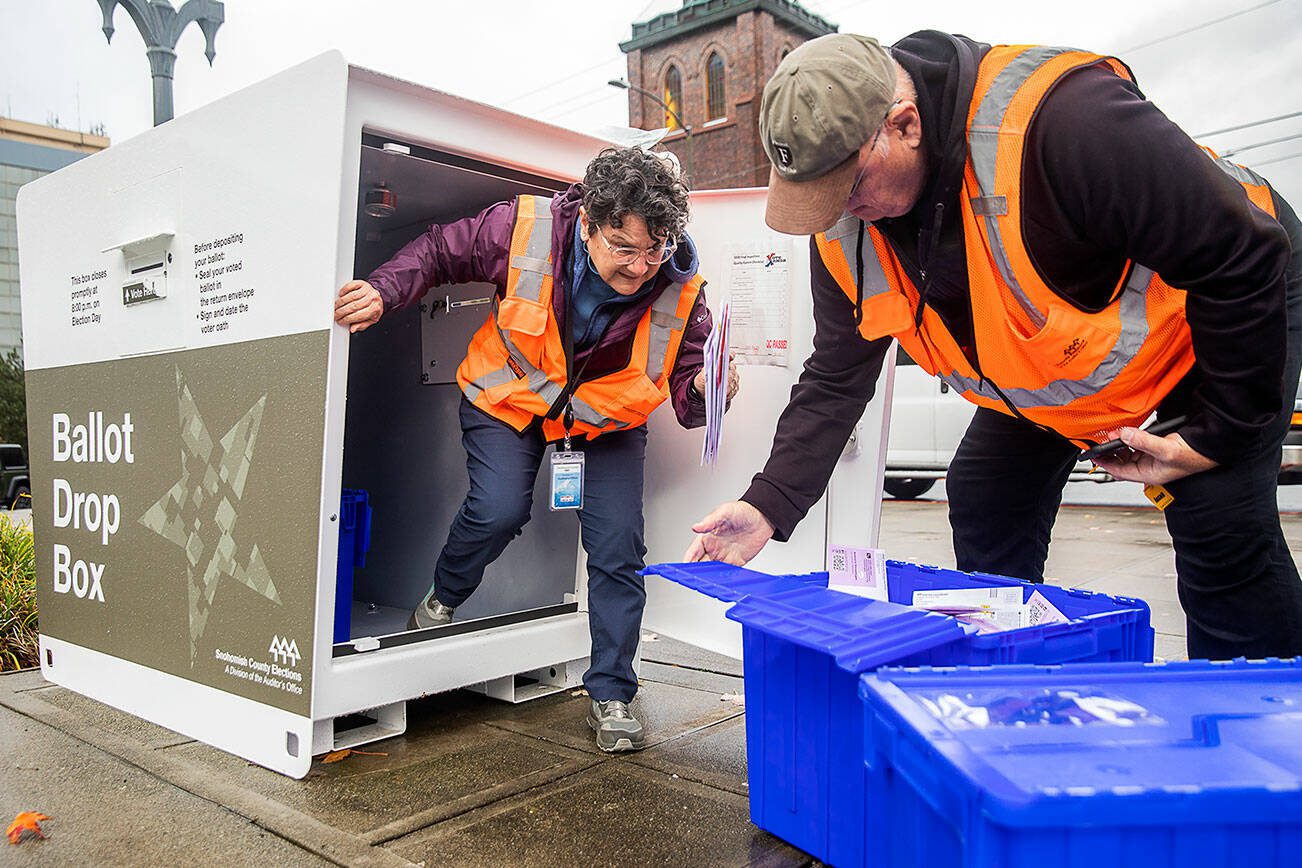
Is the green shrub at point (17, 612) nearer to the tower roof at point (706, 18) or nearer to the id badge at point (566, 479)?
the id badge at point (566, 479)

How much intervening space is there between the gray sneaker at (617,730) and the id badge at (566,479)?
58 centimetres

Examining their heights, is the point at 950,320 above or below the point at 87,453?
above

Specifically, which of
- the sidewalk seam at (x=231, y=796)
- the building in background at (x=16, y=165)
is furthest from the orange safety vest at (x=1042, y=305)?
the building in background at (x=16, y=165)

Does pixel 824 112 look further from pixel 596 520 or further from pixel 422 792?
pixel 422 792

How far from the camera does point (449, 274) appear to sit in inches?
112

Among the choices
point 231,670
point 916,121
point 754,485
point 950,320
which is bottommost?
point 231,670

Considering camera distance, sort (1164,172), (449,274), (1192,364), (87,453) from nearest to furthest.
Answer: (1164,172), (1192,364), (449,274), (87,453)

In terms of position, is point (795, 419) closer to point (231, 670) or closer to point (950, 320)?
point (950, 320)

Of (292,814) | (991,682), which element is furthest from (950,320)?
(292,814)

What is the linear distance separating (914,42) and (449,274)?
4.92 ft

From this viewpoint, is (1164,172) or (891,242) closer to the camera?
(1164,172)

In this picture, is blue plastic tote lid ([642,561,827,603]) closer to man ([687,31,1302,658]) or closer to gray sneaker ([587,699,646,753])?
man ([687,31,1302,658])

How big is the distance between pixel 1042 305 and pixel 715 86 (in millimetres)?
35601

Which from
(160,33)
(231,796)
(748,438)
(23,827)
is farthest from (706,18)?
(23,827)
